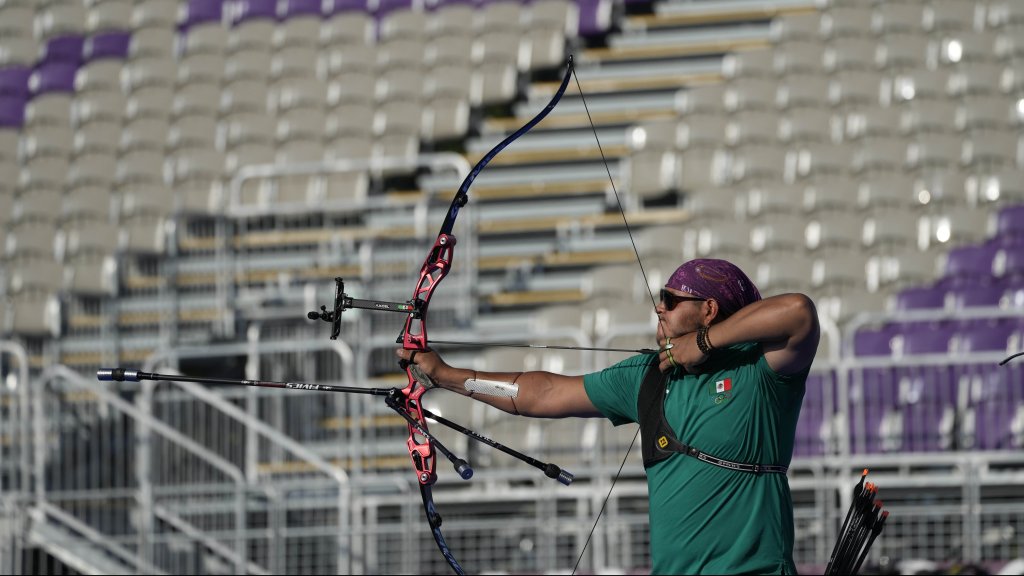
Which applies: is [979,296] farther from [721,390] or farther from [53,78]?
[53,78]

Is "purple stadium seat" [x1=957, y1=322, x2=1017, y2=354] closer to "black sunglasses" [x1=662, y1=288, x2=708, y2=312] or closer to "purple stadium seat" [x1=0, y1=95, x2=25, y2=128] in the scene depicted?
"black sunglasses" [x1=662, y1=288, x2=708, y2=312]

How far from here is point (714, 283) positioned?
398 centimetres

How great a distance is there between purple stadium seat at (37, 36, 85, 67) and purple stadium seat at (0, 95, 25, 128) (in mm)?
481

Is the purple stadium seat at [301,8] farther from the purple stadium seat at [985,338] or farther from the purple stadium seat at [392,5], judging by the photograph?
the purple stadium seat at [985,338]

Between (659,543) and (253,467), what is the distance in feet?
16.7

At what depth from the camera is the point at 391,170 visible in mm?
11977

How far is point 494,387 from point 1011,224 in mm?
7255

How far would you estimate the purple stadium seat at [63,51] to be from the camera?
14.4 meters

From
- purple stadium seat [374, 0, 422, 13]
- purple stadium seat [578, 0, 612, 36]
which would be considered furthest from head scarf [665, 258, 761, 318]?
purple stadium seat [374, 0, 422, 13]

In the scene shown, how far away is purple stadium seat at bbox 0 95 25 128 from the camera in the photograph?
13906 mm

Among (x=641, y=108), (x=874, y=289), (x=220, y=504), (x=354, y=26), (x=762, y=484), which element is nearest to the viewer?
(x=762, y=484)

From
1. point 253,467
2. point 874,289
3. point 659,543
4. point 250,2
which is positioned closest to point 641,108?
point 874,289

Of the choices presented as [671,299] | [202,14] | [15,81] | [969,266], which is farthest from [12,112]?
[671,299]

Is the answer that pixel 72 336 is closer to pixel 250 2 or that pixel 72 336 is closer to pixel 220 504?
pixel 220 504
